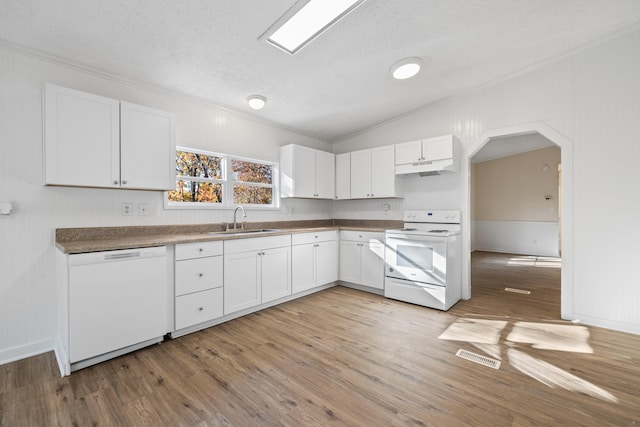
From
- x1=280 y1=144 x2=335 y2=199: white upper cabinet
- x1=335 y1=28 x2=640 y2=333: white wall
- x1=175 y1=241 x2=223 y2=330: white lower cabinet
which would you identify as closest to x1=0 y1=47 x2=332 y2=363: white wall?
x1=175 y1=241 x2=223 y2=330: white lower cabinet

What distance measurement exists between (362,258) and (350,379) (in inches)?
86.7

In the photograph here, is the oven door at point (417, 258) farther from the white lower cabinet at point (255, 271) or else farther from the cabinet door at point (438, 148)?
the white lower cabinet at point (255, 271)

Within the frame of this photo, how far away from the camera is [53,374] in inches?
80.7

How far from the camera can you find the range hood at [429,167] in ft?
11.7

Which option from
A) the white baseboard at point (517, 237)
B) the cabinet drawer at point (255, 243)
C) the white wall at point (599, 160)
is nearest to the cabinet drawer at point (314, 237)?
the cabinet drawer at point (255, 243)

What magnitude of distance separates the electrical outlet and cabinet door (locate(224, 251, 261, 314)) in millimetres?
1024

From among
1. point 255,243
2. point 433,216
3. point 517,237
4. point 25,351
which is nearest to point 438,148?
point 433,216

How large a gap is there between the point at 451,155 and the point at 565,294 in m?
1.95

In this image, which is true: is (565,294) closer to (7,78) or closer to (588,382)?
(588,382)

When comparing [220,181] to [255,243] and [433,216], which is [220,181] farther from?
[433,216]

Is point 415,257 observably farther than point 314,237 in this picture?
No

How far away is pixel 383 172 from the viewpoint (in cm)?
416

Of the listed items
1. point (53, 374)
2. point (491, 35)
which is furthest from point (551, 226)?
point (53, 374)

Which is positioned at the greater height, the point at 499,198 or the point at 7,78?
the point at 7,78
